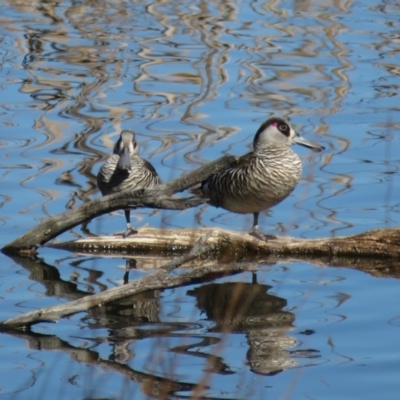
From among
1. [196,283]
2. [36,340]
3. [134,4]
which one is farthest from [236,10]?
[36,340]

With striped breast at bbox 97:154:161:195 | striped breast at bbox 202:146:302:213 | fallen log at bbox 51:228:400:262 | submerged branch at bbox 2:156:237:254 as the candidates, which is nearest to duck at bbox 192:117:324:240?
striped breast at bbox 202:146:302:213

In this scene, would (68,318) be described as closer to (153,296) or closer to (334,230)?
(153,296)

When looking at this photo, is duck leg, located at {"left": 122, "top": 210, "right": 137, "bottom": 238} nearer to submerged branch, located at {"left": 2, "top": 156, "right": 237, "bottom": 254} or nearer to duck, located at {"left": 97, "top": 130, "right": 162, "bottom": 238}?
duck, located at {"left": 97, "top": 130, "right": 162, "bottom": 238}

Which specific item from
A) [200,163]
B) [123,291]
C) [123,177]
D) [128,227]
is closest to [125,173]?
[123,177]

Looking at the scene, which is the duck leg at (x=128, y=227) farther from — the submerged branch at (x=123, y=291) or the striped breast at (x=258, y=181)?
the submerged branch at (x=123, y=291)

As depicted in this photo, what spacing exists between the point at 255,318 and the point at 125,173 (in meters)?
2.02

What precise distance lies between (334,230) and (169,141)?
2.55 m

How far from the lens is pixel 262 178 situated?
9016mm

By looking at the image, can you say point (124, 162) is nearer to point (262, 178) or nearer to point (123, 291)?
point (262, 178)

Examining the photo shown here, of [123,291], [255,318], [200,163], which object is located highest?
[123,291]

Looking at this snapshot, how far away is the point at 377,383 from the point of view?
6379 millimetres

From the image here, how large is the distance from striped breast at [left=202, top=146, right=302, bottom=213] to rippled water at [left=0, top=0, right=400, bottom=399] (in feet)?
0.71

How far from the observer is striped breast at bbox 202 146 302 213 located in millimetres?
9008

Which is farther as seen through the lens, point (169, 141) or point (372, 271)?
point (169, 141)
